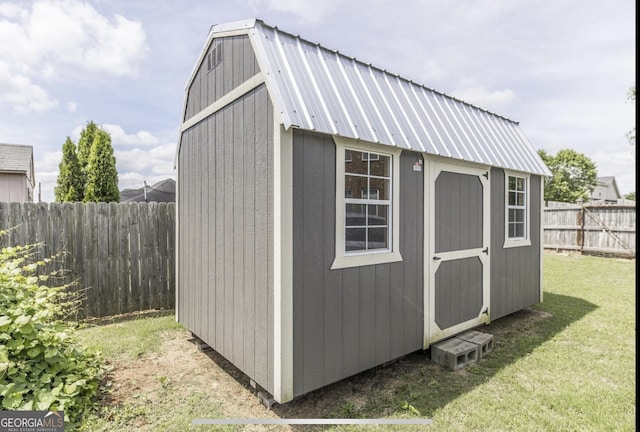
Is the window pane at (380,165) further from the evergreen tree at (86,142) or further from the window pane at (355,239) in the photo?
the evergreen tree at (86,142)

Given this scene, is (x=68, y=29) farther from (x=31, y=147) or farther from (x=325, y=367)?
(x=31, y=147)

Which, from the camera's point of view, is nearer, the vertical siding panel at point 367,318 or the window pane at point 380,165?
the vertical siding panel at point 367,318

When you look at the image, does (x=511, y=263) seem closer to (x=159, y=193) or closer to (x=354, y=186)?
(x=354, y=186)

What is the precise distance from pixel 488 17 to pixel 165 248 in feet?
17.8

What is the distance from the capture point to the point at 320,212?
2949 mm

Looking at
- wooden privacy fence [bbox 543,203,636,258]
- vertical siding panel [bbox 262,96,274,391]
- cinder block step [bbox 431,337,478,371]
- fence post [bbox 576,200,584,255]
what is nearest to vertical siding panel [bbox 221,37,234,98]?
vertical siding panel [bbox 262,96,274,391]

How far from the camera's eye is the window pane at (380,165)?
338 cm

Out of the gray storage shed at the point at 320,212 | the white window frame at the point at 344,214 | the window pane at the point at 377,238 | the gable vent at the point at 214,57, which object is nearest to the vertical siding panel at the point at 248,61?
the gray storage shed at the point at 320,212

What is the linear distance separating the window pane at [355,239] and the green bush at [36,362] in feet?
8.33

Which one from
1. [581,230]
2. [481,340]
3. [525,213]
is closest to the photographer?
[481,340]

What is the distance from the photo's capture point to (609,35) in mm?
1387

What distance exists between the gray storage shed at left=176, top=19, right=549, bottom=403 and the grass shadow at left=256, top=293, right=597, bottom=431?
0.23 m

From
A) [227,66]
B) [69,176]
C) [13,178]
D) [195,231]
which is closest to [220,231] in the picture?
[195,231]

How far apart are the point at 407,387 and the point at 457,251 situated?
182 cm
